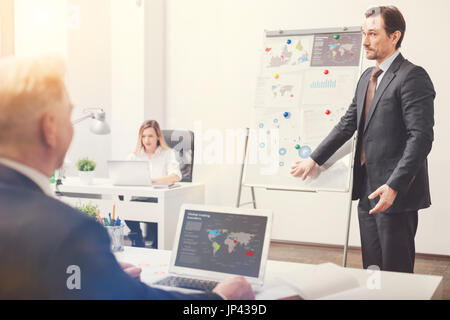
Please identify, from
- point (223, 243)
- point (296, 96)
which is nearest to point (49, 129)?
point (223, 243)

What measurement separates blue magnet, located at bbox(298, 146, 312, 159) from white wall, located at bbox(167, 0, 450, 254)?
133cm

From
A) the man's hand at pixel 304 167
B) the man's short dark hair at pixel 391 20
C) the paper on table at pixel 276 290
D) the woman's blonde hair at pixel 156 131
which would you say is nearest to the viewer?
the paper on table at pixel 276 290

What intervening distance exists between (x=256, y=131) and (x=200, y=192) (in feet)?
2.64

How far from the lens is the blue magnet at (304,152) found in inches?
138

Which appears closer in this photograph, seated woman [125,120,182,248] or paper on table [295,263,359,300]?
paper on table [295,263,359,300]

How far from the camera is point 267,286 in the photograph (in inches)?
54.5

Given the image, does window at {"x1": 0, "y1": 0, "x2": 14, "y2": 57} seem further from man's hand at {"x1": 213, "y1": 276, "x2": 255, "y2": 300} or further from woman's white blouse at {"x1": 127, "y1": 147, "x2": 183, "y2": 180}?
man's hand at {"x1": 213, "y1": 276, "x2": 255, "y2": 300}

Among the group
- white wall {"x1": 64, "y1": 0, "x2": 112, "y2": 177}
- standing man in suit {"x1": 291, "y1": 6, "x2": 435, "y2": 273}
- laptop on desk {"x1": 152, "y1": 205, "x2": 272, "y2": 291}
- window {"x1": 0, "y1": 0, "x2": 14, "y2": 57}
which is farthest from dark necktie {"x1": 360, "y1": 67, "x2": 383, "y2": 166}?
window {"x1": 0, "y1": 0, "x2": 14, "y2": 57}

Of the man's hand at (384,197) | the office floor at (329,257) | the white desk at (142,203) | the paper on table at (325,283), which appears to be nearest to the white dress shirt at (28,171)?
the paper on table at (325,283)

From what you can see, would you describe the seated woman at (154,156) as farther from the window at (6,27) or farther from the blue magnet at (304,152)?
the window at (6,27)

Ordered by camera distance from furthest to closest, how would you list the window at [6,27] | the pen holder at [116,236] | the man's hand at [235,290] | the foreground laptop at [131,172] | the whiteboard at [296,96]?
the window at [6,27] < the foreground laptop at [131,172] < the whiteboard at [296,96] < the pen holder at [116,236] < the man's hand at [235,290]

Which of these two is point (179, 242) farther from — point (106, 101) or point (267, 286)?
point (106, 101)

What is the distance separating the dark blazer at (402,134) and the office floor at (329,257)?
6.42 ft

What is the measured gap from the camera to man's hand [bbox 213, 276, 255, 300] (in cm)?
117
